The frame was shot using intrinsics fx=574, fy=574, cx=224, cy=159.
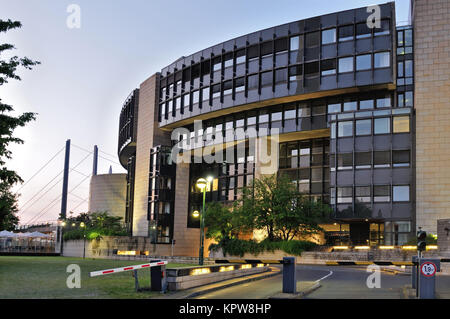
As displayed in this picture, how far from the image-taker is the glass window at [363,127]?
49812 mm

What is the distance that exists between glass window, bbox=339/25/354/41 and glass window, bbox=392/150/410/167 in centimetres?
1133

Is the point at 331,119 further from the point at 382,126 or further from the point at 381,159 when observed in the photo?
the point at 381,159

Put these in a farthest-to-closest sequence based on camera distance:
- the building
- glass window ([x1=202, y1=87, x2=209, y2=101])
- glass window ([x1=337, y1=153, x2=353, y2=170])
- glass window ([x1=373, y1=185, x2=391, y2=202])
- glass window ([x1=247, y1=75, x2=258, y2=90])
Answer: glass window ([x1=202, y1=87, x2=209, y2=101]) < glass window ([x1=247, y1=75, x2=258, y2=90]) < glass window ([x1=337, y1=153, x2=353, y2=170]) < glass window ([x1=373, y1=185, x2=391, y2=202]) < the building

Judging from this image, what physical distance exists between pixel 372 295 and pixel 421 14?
128 ft

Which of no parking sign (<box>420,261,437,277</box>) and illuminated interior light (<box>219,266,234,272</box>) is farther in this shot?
illuminated interior light (<box>219,266,234,272</box>)

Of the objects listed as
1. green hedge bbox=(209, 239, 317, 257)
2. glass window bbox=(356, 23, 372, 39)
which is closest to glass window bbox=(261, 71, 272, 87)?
glass window bbox=(356, 23, 372, 39)

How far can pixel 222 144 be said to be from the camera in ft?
201

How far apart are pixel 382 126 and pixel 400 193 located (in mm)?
5919

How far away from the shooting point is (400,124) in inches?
1933

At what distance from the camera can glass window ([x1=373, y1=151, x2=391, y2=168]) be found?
49.0 meters

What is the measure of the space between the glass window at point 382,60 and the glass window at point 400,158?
771 centimetres

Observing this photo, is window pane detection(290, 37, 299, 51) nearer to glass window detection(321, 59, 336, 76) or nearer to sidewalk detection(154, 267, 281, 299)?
glass window detection(321, 59, 336, 76)

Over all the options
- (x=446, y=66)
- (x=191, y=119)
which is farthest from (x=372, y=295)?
(x=191, y=119)

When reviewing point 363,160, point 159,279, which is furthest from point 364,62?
point 159,279
